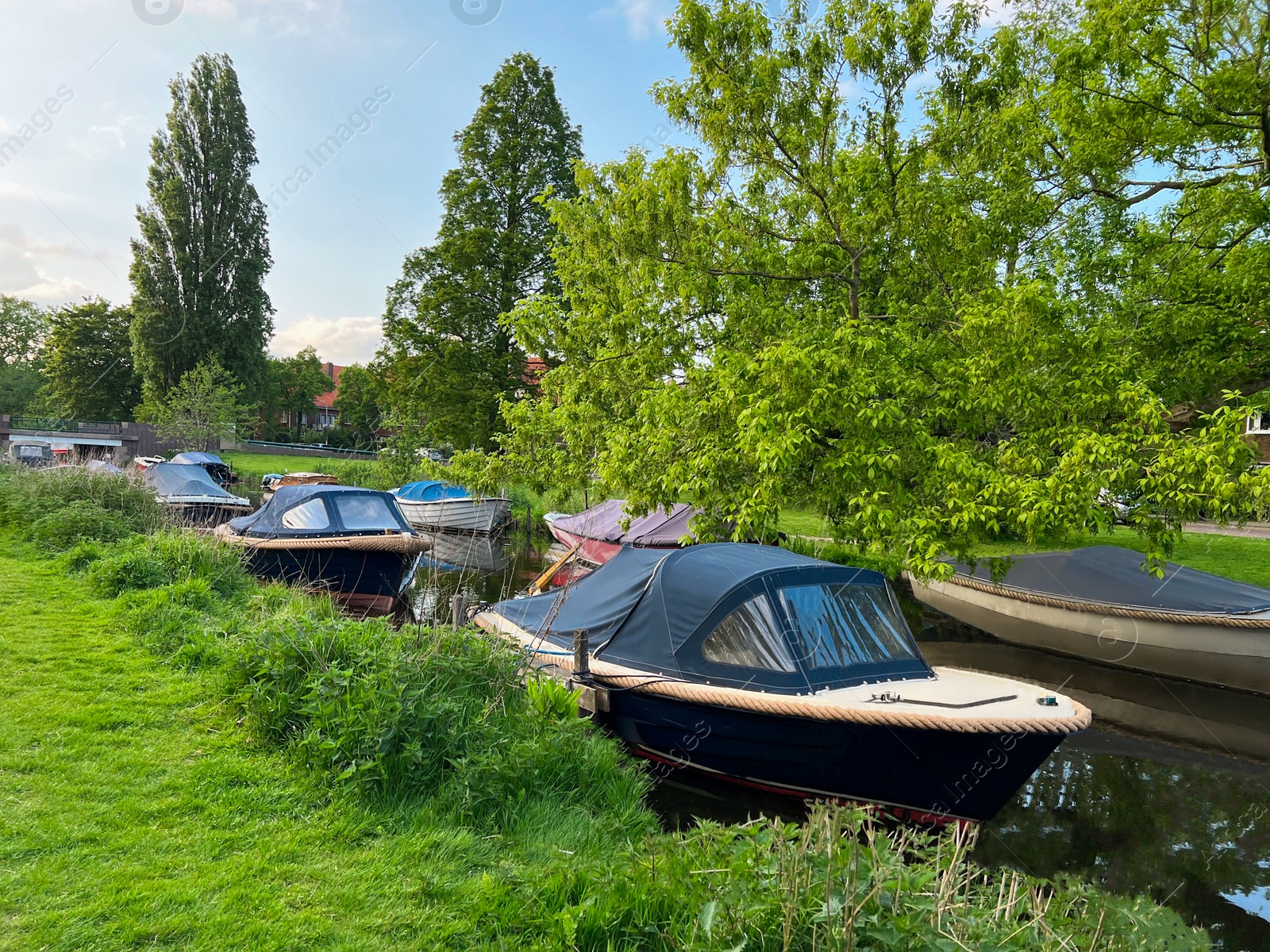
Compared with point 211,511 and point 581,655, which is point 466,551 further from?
point 581,655

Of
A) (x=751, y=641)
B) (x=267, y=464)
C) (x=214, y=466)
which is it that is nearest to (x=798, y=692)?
(x=751, y=641)

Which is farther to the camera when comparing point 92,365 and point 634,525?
point 92,365

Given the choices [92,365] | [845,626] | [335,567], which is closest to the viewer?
[845,626]

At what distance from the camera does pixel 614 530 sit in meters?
18.5

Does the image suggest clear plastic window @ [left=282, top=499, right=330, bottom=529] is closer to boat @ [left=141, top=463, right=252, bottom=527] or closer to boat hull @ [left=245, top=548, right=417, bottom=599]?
boat hull @ [left=245, top=548, right=417, bottom=599]

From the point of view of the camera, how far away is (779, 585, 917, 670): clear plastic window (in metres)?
6.49

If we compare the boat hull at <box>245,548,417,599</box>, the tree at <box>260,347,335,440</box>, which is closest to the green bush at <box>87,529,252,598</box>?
the boat hull at <box>245,548,417,599</box>

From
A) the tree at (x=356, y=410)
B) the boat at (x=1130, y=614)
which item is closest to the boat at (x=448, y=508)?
the boat at (x=1130, y=614)

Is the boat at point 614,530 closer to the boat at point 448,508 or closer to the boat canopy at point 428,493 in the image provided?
the boat at point 448,508

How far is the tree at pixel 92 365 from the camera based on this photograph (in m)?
59.7

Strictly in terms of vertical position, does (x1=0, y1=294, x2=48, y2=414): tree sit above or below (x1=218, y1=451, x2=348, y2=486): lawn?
above

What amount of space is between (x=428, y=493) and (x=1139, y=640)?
20872mm

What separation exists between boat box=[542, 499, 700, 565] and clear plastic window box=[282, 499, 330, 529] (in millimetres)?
5168

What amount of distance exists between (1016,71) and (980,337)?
16.7 feet
